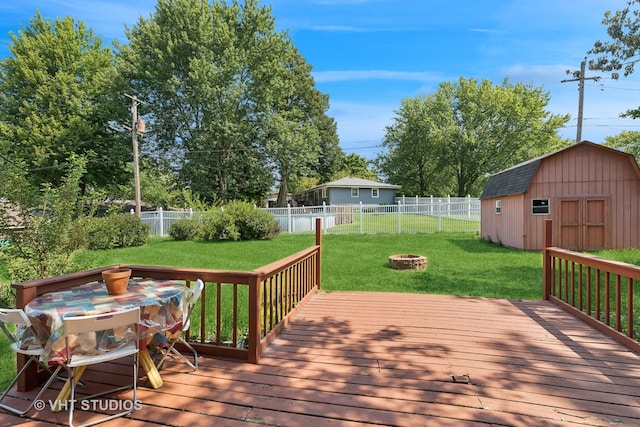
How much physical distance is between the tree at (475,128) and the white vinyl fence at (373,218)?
1649cm

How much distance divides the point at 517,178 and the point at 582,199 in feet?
6.10

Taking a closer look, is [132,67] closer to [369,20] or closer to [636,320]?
[369,20]

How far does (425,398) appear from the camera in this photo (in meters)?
2.50

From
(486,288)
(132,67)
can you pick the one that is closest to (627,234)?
(486,288)

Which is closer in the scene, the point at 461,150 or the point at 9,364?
the point at 9,364

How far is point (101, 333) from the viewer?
94.8 inches

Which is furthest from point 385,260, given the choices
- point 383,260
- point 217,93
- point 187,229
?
point 217,93

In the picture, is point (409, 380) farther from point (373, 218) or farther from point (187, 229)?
point (187, 229)

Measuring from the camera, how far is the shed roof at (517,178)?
1053 centimetres

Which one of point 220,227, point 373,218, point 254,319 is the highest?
point 373,218

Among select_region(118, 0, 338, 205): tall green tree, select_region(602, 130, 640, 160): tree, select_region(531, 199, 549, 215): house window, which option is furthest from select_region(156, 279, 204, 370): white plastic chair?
select_region(602, 130, 640, 160): tree

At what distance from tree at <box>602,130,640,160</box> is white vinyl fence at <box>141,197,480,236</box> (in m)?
32.2

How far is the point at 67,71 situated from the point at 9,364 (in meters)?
24.8

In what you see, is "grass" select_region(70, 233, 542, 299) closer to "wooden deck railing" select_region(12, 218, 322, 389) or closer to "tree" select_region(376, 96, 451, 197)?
"wooden deck railing" select_region(12, 218, 322, 389)
